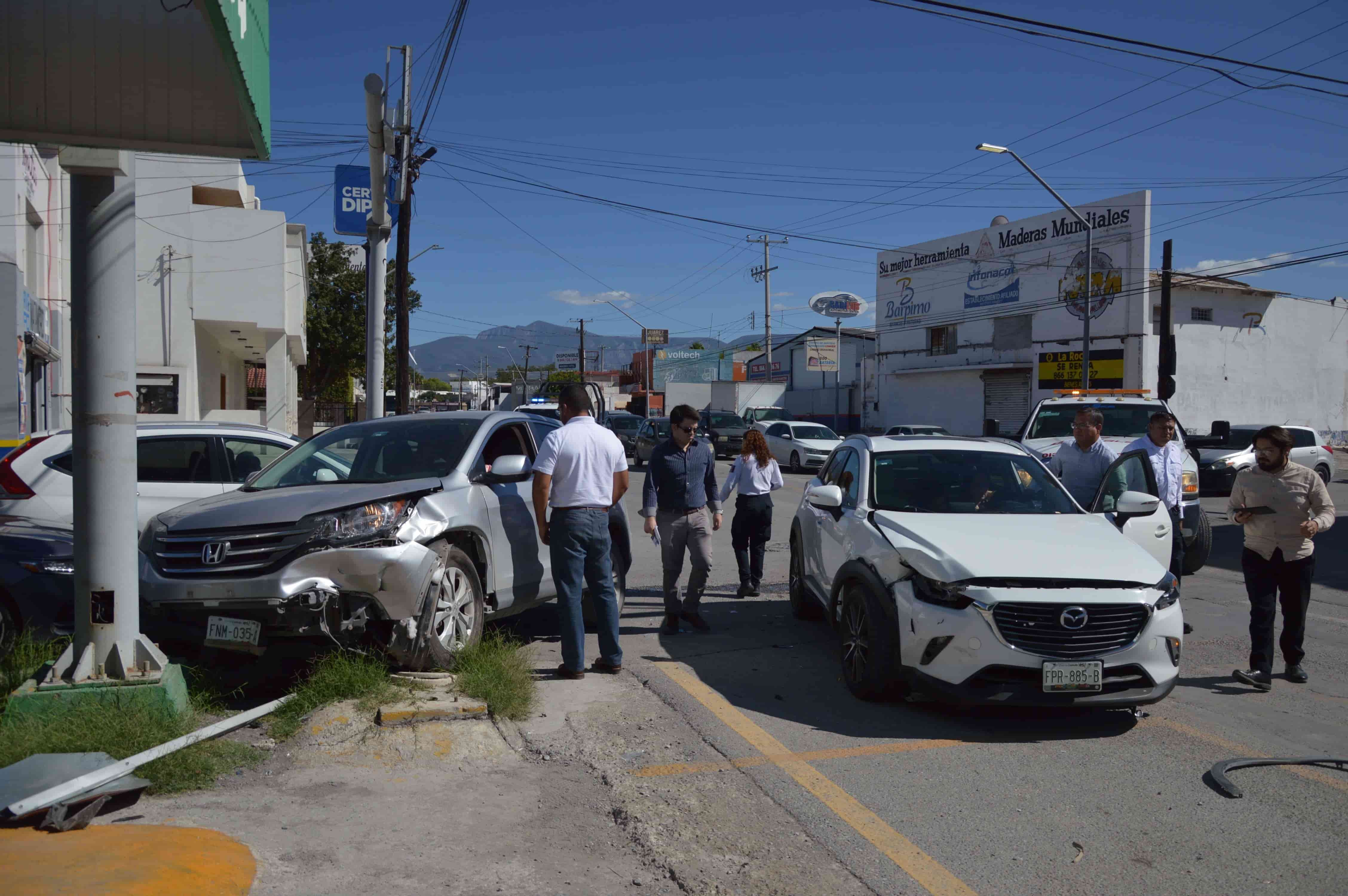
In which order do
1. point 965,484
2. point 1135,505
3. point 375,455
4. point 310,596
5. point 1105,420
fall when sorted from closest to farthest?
point 310,596 → point 1135,505 → point 965,484 → point 375,455 → point 1105,420

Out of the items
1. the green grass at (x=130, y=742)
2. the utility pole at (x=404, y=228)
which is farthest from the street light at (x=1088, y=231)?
the green grass at (x=130, y=742)

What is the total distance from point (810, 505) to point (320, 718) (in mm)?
4277

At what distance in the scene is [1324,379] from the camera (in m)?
42.3

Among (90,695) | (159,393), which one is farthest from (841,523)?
(159,393)

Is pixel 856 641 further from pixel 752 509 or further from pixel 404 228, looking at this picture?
pixel 404 228

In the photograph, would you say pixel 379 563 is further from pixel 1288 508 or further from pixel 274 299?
pixel 274 299

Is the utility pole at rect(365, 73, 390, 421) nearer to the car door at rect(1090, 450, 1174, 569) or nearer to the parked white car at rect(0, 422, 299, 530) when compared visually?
the parked white car at rect(0, 422, 299, 530)

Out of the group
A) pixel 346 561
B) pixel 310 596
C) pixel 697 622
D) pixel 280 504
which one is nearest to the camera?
pixel 310 596

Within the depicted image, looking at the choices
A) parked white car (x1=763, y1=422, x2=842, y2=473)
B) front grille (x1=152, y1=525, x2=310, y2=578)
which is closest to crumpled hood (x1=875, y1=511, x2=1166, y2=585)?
front grille (x1=152, y1=525, x2=310, y2=578)

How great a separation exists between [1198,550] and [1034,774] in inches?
293

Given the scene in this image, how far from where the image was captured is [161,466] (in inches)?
338

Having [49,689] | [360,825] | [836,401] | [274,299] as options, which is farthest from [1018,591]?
[836,401]

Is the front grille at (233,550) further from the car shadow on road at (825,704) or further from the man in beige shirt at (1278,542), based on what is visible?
the man in beige shirt at (1278,542)

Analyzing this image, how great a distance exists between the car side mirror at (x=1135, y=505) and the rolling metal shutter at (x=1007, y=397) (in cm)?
3421
